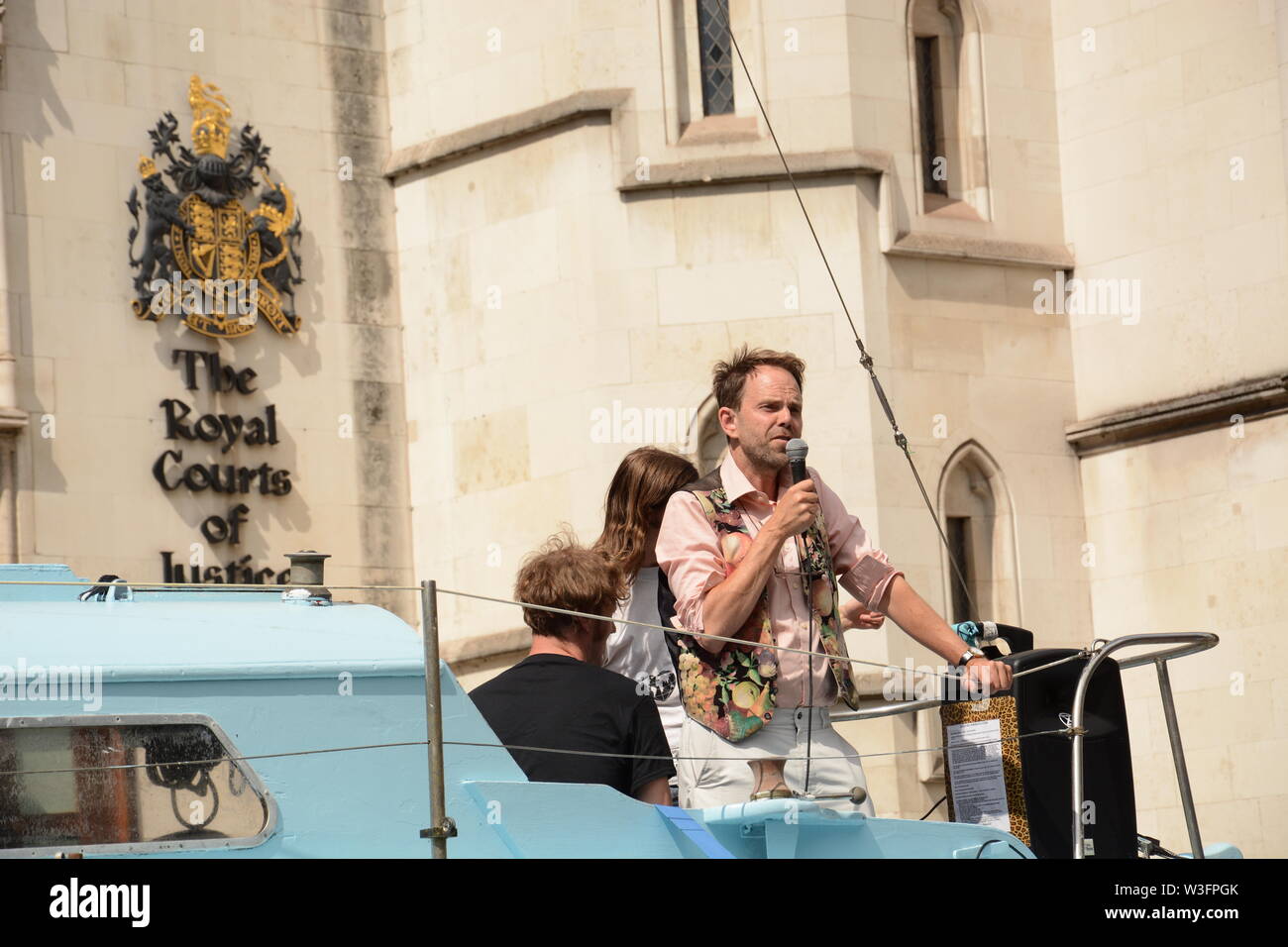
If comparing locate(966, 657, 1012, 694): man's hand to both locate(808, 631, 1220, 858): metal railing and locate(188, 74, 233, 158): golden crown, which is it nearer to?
locate(808, 631, 1220, 858): metal railing

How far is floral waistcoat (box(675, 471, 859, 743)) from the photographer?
17.4 feet

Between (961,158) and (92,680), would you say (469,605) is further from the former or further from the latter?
(92,680)

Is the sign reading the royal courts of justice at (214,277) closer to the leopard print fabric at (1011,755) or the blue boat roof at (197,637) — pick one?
the leopard print fabric at (1011,755)

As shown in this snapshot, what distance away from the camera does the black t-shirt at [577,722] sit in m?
4.88

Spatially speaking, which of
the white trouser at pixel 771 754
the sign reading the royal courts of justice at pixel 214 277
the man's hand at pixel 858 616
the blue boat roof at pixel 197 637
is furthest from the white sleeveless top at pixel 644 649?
the sign reading the royal courts of justice at pixel 214 277

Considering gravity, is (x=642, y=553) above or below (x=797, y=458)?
below

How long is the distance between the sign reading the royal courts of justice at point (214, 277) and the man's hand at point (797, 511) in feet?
26.6

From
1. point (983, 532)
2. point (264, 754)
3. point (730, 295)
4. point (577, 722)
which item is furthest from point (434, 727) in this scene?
point (983, 532)

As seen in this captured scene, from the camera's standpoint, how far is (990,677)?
5.55m

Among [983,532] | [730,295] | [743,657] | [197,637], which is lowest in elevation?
[743,657]

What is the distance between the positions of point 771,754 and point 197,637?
1.56 meters

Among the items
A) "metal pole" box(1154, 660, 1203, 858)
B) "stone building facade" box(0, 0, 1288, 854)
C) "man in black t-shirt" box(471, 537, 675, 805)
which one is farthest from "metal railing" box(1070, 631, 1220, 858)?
"stone building facade" box(0, 0, 1288, 854)

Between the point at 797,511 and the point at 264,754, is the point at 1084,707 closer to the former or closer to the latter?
the point at 797,511

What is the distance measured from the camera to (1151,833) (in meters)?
12.8
